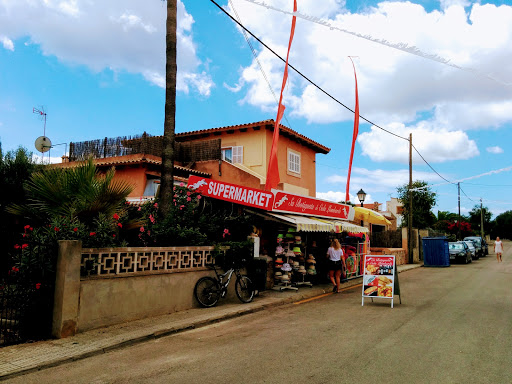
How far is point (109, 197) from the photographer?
29.3 ft

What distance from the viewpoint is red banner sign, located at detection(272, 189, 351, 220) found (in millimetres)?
12660

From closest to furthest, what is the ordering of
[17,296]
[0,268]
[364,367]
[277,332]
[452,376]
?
1. [452,376]
2. [364,367]
3. [17,296]
4. [277,332]
5. [0,268]

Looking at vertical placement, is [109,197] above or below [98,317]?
above

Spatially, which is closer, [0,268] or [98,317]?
[98,317]

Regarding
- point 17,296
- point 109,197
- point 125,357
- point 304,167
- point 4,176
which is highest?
point 304,167

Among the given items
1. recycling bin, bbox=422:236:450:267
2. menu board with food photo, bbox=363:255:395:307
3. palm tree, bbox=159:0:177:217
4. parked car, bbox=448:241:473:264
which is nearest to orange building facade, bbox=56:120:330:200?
palm tree, bbox=159:0:177:217

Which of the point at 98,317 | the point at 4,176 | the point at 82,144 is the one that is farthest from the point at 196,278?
the point at 82,144

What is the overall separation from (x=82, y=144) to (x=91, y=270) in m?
15.9

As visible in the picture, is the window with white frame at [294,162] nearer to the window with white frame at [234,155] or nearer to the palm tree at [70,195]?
the window with white frame at [234,155]

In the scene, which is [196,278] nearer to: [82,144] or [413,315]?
[413,315]

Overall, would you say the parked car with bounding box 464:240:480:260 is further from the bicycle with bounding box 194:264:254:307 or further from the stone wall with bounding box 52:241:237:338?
the stone wall with bounding box 52:241:237:338

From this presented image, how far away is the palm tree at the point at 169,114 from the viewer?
33.8 feet

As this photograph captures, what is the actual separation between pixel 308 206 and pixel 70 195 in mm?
8248

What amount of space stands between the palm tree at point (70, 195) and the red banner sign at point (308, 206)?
16.9 ft
